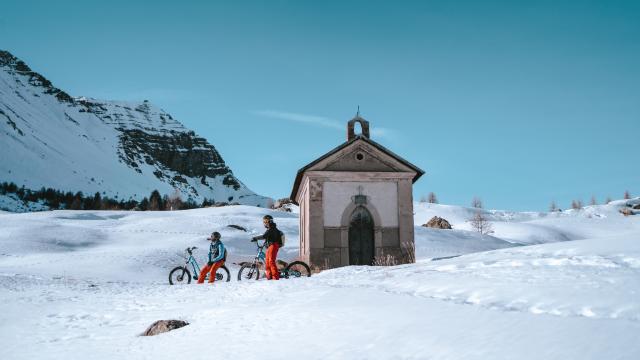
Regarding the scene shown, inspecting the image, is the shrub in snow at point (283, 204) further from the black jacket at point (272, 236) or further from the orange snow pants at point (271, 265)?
the orange snow pants at point (271, 265)

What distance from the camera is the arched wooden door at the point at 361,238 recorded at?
2148 cm

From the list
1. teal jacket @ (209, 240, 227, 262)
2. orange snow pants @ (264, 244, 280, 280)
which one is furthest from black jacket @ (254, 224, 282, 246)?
teal jacket @ (209, 240, 227, 262)

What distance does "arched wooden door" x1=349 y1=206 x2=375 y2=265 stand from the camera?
70.5ft

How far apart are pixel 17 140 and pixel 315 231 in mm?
197543

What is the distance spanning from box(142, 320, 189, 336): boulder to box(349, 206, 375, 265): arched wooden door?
13111mm

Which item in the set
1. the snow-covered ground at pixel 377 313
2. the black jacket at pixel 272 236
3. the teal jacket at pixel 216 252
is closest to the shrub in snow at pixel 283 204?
the snow-covered ground at pixel 377 313

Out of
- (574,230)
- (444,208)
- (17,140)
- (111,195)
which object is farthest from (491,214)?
(17,140)

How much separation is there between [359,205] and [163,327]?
45.1 feet

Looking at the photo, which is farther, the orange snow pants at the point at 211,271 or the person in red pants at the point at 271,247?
the orange snow pants at the point at 211,271

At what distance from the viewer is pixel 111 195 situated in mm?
190250

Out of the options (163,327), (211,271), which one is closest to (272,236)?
(211,271)

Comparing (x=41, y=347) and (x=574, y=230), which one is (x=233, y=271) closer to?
(x=41, y=347)

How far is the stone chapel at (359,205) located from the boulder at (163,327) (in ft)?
41.1

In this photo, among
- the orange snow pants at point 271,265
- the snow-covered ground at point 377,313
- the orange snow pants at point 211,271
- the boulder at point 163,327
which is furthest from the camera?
the orange snow pants at point 211,271
